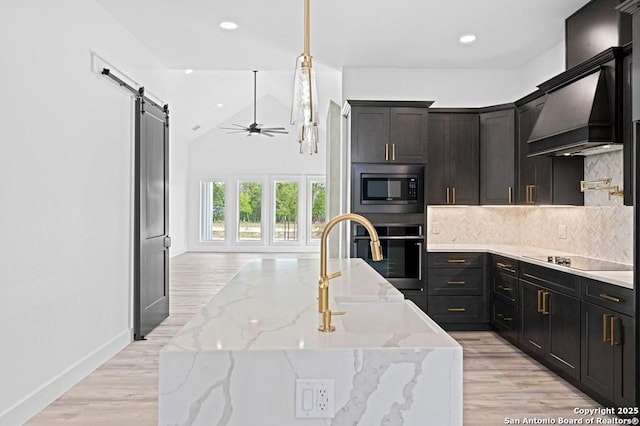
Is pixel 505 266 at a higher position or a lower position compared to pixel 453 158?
lower

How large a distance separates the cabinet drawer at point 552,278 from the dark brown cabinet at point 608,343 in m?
0.14

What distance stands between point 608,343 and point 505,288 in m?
1.66

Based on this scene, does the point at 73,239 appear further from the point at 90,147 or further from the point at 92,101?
the point at 92,101

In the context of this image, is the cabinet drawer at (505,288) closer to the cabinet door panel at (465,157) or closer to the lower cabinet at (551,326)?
the lower cabinet at (551,326)

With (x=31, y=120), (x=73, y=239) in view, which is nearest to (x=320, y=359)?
(x=31, y=120)

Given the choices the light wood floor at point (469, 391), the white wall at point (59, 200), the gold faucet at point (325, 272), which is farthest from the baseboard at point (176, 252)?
the gold faucet at point (325, 272)

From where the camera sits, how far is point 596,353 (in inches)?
123

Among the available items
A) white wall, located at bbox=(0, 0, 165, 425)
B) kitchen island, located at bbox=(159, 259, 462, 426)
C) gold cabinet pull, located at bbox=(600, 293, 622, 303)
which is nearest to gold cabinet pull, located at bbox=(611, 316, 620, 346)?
gold cabinet pull, located at bbox=(600, 293, 622, 303)

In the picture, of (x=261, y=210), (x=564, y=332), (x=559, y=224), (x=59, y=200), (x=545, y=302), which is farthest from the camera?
(x=261, y=210)

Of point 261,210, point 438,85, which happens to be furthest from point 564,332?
point 261,210

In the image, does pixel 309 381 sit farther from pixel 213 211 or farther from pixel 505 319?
pixel 213 211

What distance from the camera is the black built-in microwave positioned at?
5094 millimetres

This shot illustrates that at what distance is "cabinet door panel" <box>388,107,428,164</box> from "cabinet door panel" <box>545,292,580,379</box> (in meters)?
1.99

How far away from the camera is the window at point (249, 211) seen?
13102 millimetres
